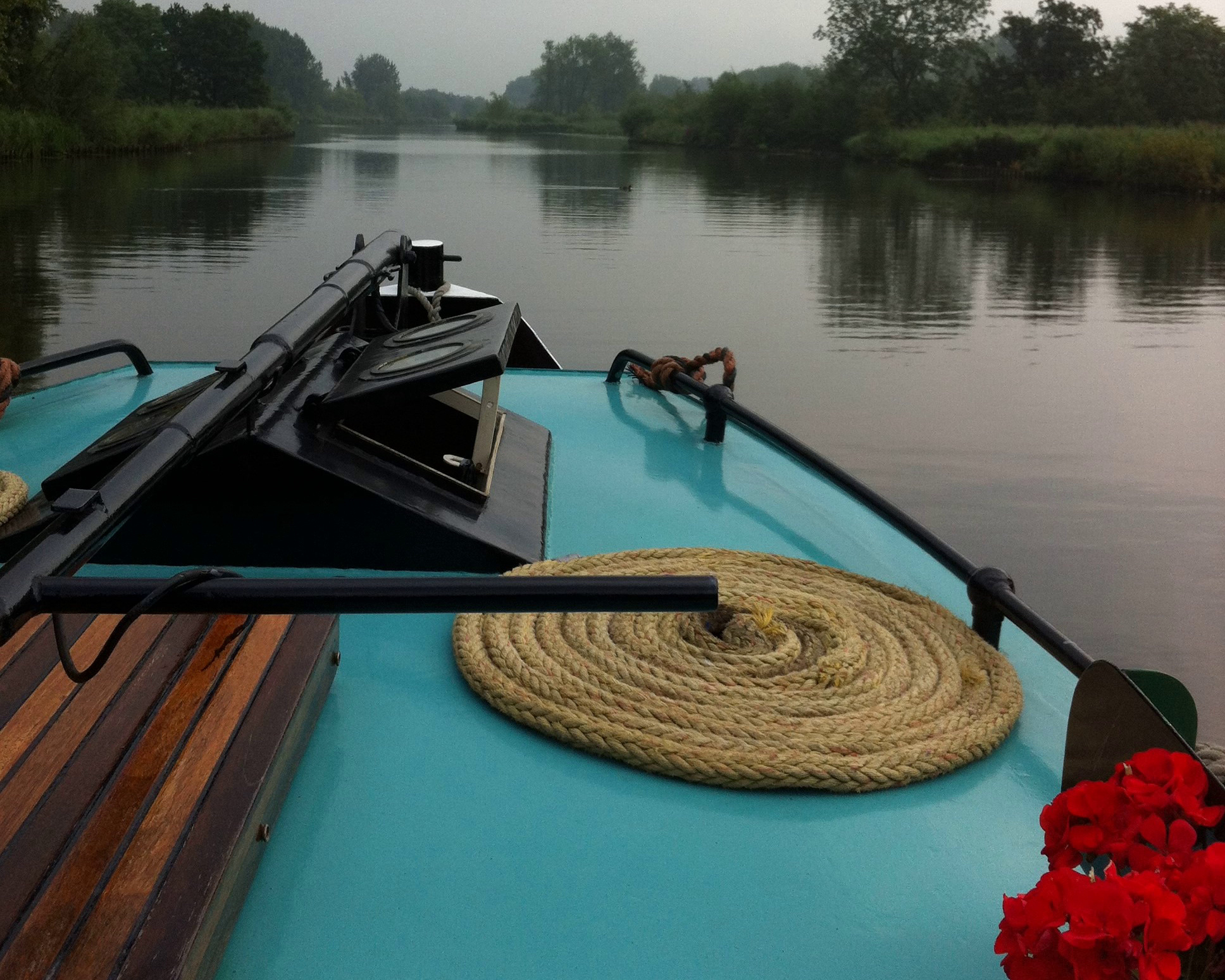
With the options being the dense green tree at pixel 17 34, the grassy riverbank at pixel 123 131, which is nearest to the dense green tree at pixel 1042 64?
the grassy riverbank at pixel 123 131

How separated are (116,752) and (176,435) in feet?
1.28

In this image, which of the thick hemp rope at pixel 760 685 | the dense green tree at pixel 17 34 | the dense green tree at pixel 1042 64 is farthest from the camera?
the dense green tree at pixel 1042 64

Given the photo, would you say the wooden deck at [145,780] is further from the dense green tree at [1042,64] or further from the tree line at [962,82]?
the dense green tree at [1042,64]

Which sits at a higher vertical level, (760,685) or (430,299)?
(430,299)

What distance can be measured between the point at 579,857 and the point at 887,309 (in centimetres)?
1368

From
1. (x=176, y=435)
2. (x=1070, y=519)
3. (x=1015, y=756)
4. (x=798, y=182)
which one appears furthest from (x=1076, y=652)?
(x=798, y=182)

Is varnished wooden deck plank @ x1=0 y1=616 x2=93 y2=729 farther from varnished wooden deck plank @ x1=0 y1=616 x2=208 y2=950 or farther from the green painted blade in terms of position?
the green painted blade

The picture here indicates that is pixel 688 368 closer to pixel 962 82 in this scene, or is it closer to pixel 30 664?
pixel 30 664

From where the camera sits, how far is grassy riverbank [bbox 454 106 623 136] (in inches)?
3452

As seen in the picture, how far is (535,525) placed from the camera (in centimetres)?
228

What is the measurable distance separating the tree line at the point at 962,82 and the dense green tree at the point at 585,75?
51.4 meters

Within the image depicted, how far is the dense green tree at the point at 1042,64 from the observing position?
144ft

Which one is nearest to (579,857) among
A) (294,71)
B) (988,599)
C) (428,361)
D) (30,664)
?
(30,664)

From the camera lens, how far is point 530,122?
97938 millimetres
